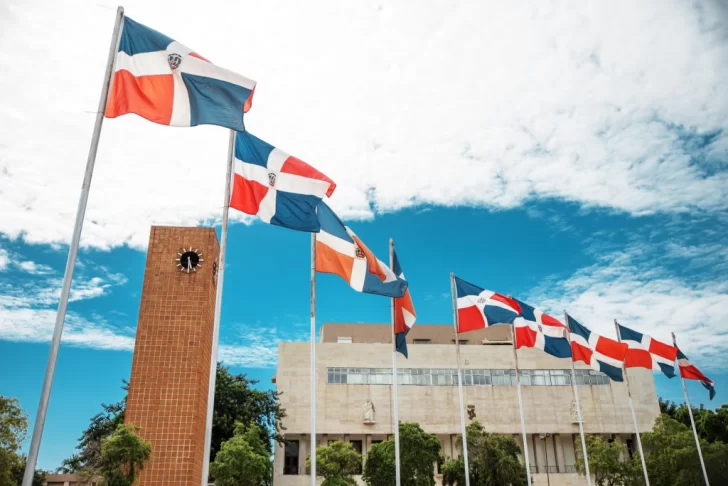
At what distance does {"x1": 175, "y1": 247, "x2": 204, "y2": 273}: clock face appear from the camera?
20922mm

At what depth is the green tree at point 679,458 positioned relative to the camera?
105ft

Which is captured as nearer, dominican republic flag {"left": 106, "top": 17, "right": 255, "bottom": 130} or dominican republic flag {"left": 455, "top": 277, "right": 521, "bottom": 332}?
dominican republic flag {"left": 106, "top": 17, "right": 255, "bottom": 130}

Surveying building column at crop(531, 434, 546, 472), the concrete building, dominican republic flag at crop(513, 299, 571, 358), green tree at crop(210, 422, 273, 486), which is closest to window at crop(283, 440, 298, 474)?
the concrete building

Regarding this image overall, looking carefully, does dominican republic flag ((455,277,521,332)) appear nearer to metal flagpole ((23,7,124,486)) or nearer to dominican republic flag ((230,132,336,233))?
dominican republic flag ((230,132,336,233))

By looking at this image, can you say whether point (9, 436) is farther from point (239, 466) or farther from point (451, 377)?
point (451, 377)

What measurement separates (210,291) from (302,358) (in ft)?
82.0

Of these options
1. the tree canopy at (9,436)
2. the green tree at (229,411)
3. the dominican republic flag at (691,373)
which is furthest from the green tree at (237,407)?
the dominican republic flag at (691,373)

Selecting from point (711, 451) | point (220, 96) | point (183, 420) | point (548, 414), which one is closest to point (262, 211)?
point (220, 96)

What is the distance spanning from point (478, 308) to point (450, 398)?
25667 mm

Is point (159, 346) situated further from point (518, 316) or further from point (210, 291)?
point (518, 316)

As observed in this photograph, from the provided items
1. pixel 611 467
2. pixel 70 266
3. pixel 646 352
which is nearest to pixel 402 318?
pixel 70 266

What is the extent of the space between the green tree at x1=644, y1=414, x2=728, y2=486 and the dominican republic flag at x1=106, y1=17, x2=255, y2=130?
31916 mm

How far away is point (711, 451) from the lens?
32.8m

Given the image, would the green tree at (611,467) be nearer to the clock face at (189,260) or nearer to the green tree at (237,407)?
the green tree at (237,407)
